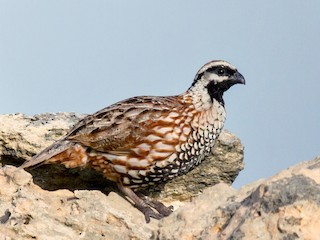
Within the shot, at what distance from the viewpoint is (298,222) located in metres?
6.12

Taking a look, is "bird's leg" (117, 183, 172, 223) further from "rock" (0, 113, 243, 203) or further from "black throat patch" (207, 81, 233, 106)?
"black throat patch" (207, 81, 233, 106)

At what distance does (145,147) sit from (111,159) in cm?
42

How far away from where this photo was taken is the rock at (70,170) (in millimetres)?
11602

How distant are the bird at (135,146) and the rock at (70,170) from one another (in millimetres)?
457

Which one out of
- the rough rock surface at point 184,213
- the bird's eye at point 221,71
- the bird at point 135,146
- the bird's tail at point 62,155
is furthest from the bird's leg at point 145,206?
the bird's eye at point 221,71

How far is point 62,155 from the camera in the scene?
11102 millimetres

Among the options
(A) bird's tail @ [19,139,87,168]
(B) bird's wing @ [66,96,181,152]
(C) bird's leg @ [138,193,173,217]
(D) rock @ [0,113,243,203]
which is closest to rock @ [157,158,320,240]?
(C) bird's leg @ [138,193,173,217]

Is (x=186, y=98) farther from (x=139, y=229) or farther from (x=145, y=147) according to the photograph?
(x=139, y=229)

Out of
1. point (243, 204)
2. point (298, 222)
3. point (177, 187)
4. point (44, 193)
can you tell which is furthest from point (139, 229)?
point (177, 187)

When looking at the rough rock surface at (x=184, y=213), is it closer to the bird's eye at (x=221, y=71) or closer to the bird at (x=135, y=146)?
the bird at (x=135, y=146)

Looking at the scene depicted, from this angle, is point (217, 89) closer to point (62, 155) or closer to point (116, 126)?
point (116, 126)

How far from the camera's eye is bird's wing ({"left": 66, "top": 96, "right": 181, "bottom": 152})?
36.1ft

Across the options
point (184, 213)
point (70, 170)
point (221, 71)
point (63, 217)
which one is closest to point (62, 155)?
point (70, 170)

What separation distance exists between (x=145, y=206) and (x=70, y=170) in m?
1.45
